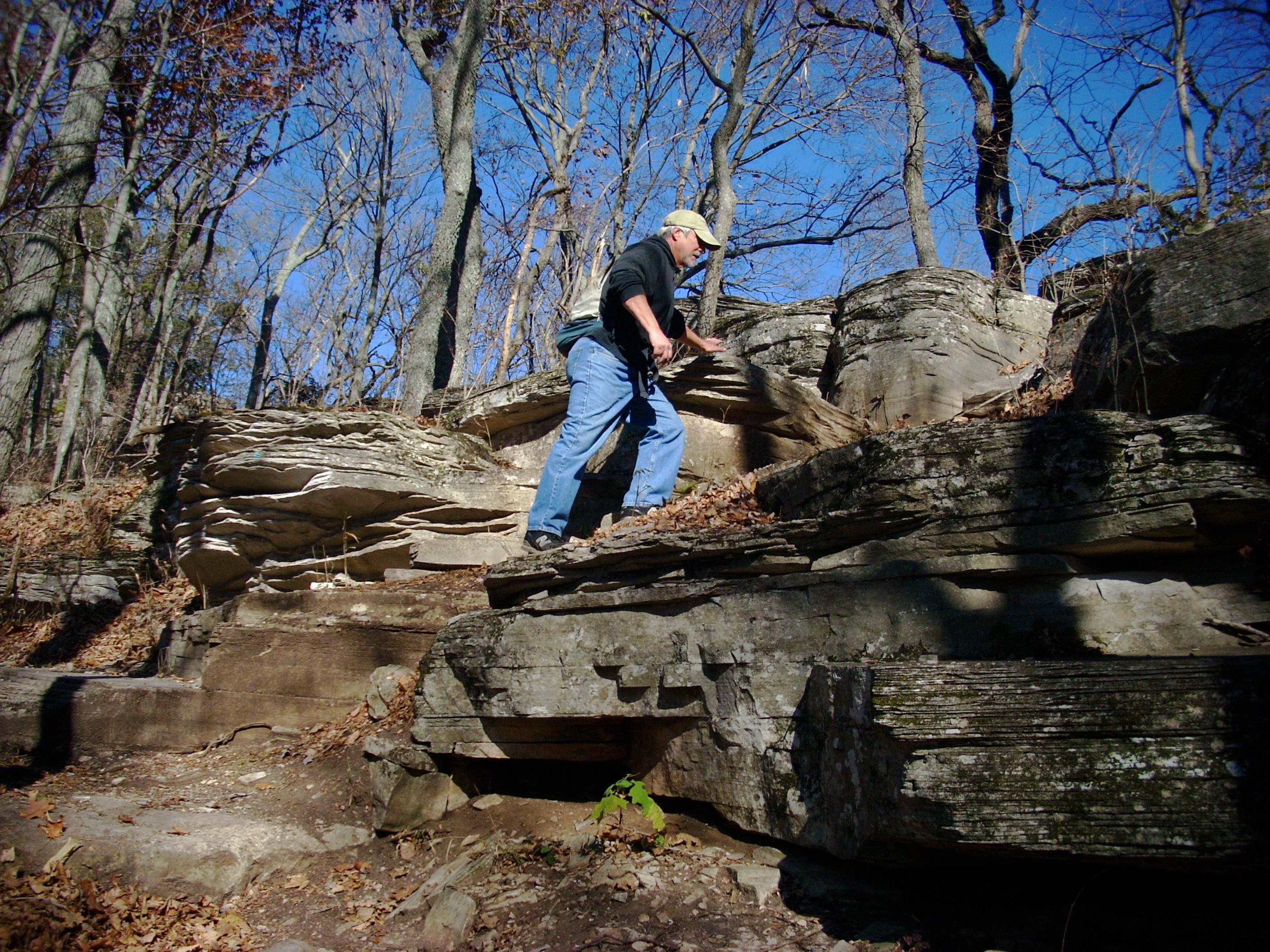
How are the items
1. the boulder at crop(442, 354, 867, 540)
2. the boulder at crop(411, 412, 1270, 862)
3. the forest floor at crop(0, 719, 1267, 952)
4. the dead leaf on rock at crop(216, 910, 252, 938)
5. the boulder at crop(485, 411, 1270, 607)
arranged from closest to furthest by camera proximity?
the boulder at crop(411, 412, 1270, 862) → the forest floor at crop(0, 719, 1267, 952) → the boulder at crop(485, 411, 1270, 607) → the dead leaf on rock at crop(216, 910, 252, 938) → the boulder at crop(442, 354, 867, 540)

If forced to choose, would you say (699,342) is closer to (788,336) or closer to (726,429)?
(726,429)

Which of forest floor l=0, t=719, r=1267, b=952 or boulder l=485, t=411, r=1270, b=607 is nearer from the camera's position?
forest floor l=0, t=719, r=1267, b=952

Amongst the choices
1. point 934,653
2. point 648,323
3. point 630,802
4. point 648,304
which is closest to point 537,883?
point 630,802

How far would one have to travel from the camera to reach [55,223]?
863 centimetres

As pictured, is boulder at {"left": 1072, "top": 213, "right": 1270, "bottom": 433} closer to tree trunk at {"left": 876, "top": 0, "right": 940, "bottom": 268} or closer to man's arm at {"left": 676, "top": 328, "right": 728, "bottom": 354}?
man's arm at {"left": 676, "top": 328, "right": 728, "bottom": 354}

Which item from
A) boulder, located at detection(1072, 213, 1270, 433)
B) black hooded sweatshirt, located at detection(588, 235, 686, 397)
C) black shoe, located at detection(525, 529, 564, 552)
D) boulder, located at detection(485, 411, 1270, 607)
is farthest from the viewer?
black hooded sweatshirt, located at detection(588, 235, 686, 397)

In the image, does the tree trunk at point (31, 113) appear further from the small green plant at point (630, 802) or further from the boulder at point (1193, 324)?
the boulder at point (1193, 324)

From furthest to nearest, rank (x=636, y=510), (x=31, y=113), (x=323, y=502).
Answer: (x=31, y=113) < (x=323, y=502) < (x=636, y=510)

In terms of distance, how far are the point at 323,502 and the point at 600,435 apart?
112 inches

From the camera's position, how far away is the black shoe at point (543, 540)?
5.28 meters

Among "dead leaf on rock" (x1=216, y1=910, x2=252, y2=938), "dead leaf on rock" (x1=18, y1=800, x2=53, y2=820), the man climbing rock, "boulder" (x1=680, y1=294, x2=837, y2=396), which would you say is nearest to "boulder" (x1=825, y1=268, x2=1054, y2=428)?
"boulder" (x1=680, y1=294, x2=837, y2=396)

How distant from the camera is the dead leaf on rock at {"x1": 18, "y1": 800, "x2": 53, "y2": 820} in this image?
4.04 m

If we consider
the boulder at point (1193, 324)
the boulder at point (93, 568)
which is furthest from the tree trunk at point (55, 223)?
the boulder at point (1193, 324)

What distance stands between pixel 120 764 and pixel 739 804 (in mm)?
4293
